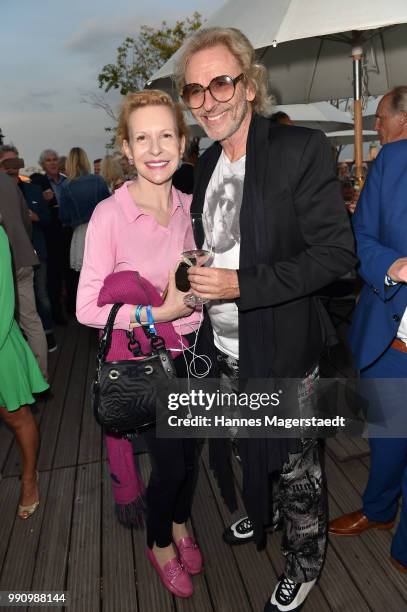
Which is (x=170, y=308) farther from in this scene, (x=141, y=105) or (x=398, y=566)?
(x=398, y=566)

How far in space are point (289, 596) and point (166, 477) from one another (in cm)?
80

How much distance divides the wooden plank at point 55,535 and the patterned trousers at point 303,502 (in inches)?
49.5

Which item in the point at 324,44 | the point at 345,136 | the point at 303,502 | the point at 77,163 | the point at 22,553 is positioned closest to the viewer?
the point at 303,502

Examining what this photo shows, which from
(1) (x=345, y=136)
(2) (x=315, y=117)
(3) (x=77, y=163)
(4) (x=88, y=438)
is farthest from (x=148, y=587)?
(1) (x=345, y=136)

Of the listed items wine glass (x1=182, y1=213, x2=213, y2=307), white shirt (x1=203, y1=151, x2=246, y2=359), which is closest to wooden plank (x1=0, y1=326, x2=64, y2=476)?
white shirt (x1=203, y1=151, x2=246, y2=359)

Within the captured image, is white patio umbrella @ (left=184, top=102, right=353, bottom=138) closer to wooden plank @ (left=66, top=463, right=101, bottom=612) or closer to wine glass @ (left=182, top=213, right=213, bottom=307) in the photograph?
wooden plank @ (left=66, top=463, right=101, bottom=612)

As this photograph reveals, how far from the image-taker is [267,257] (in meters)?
1.67

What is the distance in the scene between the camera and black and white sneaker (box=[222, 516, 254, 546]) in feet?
8.39

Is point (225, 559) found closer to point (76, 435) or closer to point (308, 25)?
point (76, 435)

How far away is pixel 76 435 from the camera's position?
383 cm

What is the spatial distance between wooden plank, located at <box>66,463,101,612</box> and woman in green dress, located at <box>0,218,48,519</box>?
32cm

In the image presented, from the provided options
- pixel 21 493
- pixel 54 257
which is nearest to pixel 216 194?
pixel 21 493

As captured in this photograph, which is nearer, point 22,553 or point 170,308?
point 170,308

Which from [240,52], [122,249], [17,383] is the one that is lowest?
[17,383]
